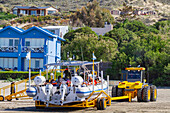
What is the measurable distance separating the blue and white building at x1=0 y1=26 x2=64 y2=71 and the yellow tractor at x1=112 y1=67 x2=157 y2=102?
84.6 ft

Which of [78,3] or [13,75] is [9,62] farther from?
[78,3]

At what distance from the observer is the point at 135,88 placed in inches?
1021

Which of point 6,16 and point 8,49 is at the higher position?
point 6,16


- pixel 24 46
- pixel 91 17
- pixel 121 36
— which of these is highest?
pixel 91 17

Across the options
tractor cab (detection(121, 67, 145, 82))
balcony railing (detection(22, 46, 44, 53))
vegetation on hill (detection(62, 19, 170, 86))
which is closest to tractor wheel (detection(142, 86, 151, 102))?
tractor cab (detection(121, 67, 145, 82))

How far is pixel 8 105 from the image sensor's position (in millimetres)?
23656

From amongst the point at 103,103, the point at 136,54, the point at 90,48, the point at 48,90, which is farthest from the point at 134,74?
the point at 90,48

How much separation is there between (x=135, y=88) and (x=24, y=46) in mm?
29657

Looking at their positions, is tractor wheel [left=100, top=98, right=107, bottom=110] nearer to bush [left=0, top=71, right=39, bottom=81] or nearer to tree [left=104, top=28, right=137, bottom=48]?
bush [left=0, top=71, right=39, bottom=81]

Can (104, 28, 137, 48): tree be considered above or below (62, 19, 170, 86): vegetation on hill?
above

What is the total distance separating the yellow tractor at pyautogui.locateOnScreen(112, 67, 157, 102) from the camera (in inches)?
1015

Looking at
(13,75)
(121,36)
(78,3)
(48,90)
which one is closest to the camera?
(48,90)

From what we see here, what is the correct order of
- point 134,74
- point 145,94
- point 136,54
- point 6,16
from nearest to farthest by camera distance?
point 145,94
point 134,74
point 136,54
point 6,16

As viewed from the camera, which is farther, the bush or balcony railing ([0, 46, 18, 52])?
balcony railing ([0, 46, 18, 52])
